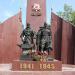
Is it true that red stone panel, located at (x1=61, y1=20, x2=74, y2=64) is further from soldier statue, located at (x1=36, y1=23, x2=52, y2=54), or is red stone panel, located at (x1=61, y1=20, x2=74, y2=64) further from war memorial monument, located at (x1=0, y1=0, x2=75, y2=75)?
soldier statue, located at (x1=36, y1=23, x2=52, y2=54)

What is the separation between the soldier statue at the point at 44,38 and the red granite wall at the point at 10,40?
4901mm

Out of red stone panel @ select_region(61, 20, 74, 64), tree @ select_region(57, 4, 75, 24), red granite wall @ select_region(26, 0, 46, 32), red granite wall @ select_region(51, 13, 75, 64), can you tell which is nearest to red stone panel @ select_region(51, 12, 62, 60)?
red granite wall @ select_region(51, 13, 75, 64)

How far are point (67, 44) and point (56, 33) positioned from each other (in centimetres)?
98

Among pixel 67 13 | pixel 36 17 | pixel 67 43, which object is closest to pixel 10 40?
pixel 67 43

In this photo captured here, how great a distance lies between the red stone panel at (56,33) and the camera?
17.6 m

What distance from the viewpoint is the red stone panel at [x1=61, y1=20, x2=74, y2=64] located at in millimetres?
17422

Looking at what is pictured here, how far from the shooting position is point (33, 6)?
47.0 feet

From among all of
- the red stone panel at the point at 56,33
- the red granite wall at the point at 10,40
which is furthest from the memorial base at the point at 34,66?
the red stone panel at the point at 56,33

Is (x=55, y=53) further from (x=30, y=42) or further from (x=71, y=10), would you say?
(x=71, y=10)

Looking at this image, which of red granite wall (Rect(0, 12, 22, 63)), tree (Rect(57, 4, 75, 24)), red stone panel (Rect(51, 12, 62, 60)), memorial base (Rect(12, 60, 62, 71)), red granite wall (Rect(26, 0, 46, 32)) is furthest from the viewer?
tree (Rect(57, 4, 75, 24))

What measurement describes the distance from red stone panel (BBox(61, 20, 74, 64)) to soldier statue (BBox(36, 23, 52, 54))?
4.93 meters

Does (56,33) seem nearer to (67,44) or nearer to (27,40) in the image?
(67,44)

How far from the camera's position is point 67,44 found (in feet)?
57.3

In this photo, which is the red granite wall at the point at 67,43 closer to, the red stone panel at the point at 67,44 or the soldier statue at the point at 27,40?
the red stone panel at the point at 67,44
